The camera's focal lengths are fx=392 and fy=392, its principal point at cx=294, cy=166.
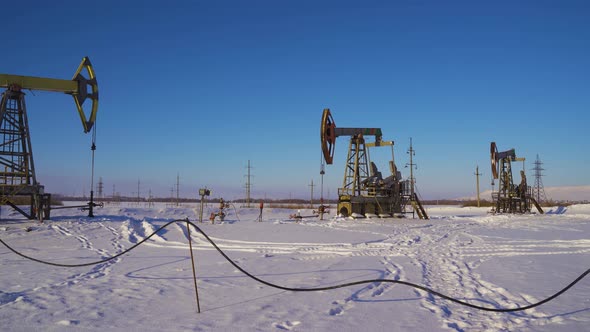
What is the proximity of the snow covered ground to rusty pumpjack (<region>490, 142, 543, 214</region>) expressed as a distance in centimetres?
2923

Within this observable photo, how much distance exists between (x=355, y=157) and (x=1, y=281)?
2307cm

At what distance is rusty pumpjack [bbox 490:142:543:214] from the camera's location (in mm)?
39281

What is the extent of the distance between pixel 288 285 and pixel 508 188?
1549 inches

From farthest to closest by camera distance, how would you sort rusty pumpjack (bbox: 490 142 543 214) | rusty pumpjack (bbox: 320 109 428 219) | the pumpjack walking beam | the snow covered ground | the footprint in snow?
rusty pumpjack (bbox: 490 142 543 214), rusty pumpjack (bbox: 320 109 428 219), the pumpjack walking beam, the snow covered ground, the footprint in snow

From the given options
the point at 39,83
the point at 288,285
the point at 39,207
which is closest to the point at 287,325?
the point at 288,285

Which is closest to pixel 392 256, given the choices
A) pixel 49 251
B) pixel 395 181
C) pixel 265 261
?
pixel 265 261

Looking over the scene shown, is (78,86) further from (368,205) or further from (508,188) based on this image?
(508,188)

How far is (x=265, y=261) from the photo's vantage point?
30.2 feet

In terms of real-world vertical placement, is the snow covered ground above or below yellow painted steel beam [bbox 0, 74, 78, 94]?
below

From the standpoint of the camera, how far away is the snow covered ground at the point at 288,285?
474 centimetres

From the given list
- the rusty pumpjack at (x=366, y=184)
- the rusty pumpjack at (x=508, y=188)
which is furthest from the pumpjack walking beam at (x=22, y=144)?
the rusty pumpjack at (x=508, y=188)

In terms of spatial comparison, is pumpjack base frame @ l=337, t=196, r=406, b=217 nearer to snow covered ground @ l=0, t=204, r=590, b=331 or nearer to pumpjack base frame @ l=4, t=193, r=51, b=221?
snow covered ground @ l=0, t=204, r=590, b=331

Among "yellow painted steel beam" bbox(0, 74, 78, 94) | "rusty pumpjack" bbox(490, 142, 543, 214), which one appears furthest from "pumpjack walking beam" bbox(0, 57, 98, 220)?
"rusty pumpjack" bbox(490, 142, 543, 214)

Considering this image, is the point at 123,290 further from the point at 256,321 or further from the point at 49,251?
the point at 49,251
